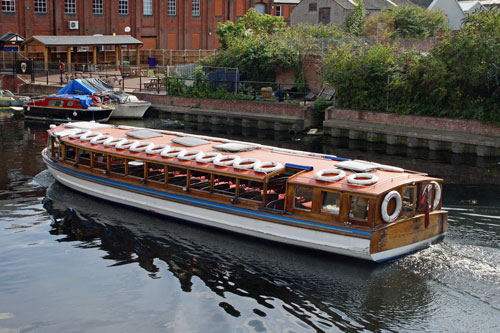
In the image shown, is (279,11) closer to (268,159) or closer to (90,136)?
(90,136)

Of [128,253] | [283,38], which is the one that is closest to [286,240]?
[128,253]

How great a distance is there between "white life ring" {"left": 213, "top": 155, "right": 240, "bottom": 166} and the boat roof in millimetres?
128

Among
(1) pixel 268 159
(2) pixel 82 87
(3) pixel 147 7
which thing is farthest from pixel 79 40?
(1) pixel 268 159

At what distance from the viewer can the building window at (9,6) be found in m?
54.5

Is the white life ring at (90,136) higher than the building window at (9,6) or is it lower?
lower

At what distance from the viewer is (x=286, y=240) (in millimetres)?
16844

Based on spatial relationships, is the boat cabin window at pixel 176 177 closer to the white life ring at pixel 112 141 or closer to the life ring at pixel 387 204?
the white life ring at pixel 112 141

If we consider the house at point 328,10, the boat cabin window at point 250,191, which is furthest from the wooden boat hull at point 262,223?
the house at point 328,10

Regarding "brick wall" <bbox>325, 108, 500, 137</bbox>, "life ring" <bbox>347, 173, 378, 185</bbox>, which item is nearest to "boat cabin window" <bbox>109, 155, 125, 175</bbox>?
"life ring" <bbox>347, 173, 378, 185</bbox>

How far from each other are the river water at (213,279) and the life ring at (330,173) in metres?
2.08

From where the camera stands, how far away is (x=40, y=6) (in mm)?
56156

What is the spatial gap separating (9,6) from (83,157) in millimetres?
38144

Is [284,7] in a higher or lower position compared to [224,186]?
higher

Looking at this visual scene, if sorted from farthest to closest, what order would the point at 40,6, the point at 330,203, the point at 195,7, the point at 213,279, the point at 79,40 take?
the point at 195,7, the point at 40,6, the point at 79,40, the point at 330,203, the point at 213,279
